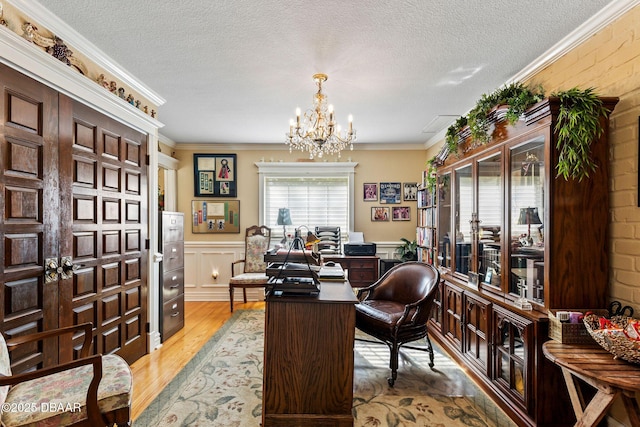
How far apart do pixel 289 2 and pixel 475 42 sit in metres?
1.34

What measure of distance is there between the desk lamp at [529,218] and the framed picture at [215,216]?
4198 millimetres

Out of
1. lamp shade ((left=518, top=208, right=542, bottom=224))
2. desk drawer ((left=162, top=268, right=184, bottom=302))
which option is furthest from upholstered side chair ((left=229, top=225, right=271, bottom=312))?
lamp shade ((left=518, top=208, right=542, bottom=224))

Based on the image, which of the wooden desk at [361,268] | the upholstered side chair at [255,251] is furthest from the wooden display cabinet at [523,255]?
the upholstered side chair at [255,251]

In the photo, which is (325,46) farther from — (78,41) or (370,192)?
(370,192)

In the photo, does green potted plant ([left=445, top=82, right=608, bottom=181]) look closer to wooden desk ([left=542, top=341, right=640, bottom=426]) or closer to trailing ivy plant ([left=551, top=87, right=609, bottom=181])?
trailing ivy plant ([left=551, top=87, right=609, bottom=181])

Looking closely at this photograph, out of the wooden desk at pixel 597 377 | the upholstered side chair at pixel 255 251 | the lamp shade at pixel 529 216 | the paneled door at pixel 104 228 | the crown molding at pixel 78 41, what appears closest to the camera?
the wooden desk at pixel 597 377

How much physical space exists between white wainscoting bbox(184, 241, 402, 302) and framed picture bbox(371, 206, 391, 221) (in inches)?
16.1

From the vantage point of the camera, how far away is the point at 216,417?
2.17 metres

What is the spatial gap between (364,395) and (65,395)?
6.04 ft

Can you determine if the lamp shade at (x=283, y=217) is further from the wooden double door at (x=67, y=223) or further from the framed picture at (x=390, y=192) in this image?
the wooden double door at (x=67, y=223)

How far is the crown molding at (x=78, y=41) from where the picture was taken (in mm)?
1967

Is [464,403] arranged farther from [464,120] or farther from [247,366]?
[464,120]

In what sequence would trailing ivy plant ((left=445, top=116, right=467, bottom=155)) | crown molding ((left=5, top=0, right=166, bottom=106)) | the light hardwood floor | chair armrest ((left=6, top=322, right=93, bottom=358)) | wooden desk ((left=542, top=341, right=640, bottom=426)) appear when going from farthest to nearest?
trailing ivy plant ((left=445, top=116, right=467, bottom=155)) < the light hardwood floor < crown molding ((left=5, top=0, right=166, bottom=106)) < chair armrest ((left=6, top=322, right=93, bottom=358)) < wooden desk ((left=542, top=341, right=640, bottom=426))

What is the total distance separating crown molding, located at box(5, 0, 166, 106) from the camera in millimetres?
1967
